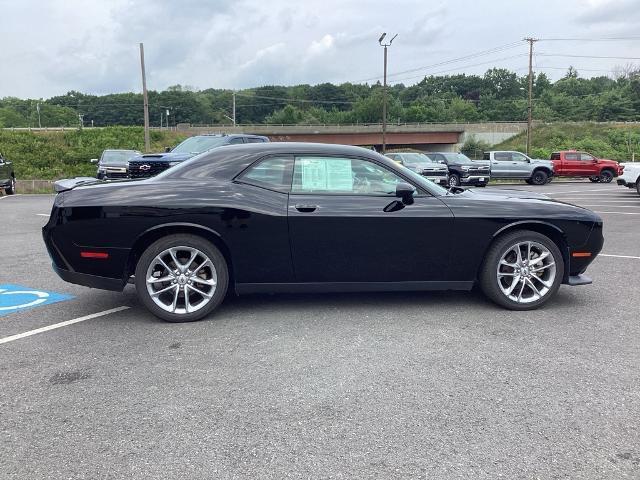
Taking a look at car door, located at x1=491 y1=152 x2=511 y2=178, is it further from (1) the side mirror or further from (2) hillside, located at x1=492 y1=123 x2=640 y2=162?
(2) hillside, located at x1=492 y1=123 x2=640 y2=162

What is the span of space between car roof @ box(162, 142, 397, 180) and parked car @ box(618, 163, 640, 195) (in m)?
16.9

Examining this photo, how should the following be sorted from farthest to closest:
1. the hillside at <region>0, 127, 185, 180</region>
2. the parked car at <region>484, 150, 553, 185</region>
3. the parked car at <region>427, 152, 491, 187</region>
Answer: the hillside at <region>0, 127, 185, 180</region> → the parked car at <region>484, 150, 553, 185</region> → the parked car at <region>427, 152, 491, 187</region>

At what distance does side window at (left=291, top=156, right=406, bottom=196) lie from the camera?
16.1ft

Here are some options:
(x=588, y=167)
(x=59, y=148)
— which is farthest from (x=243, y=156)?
(x=59, y=148)

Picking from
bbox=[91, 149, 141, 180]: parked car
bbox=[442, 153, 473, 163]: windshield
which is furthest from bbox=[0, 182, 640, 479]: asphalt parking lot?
bbox=[442, 153, 473, 163]: windshield

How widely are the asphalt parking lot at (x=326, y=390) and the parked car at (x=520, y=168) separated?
23.7m

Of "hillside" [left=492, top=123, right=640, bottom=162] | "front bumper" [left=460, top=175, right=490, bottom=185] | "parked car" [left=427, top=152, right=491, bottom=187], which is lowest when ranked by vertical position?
"front bumper" [left=460, top=175, right=490, bottom=185]

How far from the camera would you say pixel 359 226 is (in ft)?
15.7

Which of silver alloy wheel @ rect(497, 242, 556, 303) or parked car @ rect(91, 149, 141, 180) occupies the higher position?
parked car @ rect(91, 149, 141, 180)

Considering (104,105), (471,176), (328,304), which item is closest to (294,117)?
(104,105)

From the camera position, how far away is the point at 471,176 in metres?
24.3

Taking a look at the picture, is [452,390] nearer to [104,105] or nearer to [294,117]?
[294,117]

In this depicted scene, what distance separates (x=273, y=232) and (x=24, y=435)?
2.43 m

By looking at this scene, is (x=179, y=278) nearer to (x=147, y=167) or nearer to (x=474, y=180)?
(x=147, y=167)
